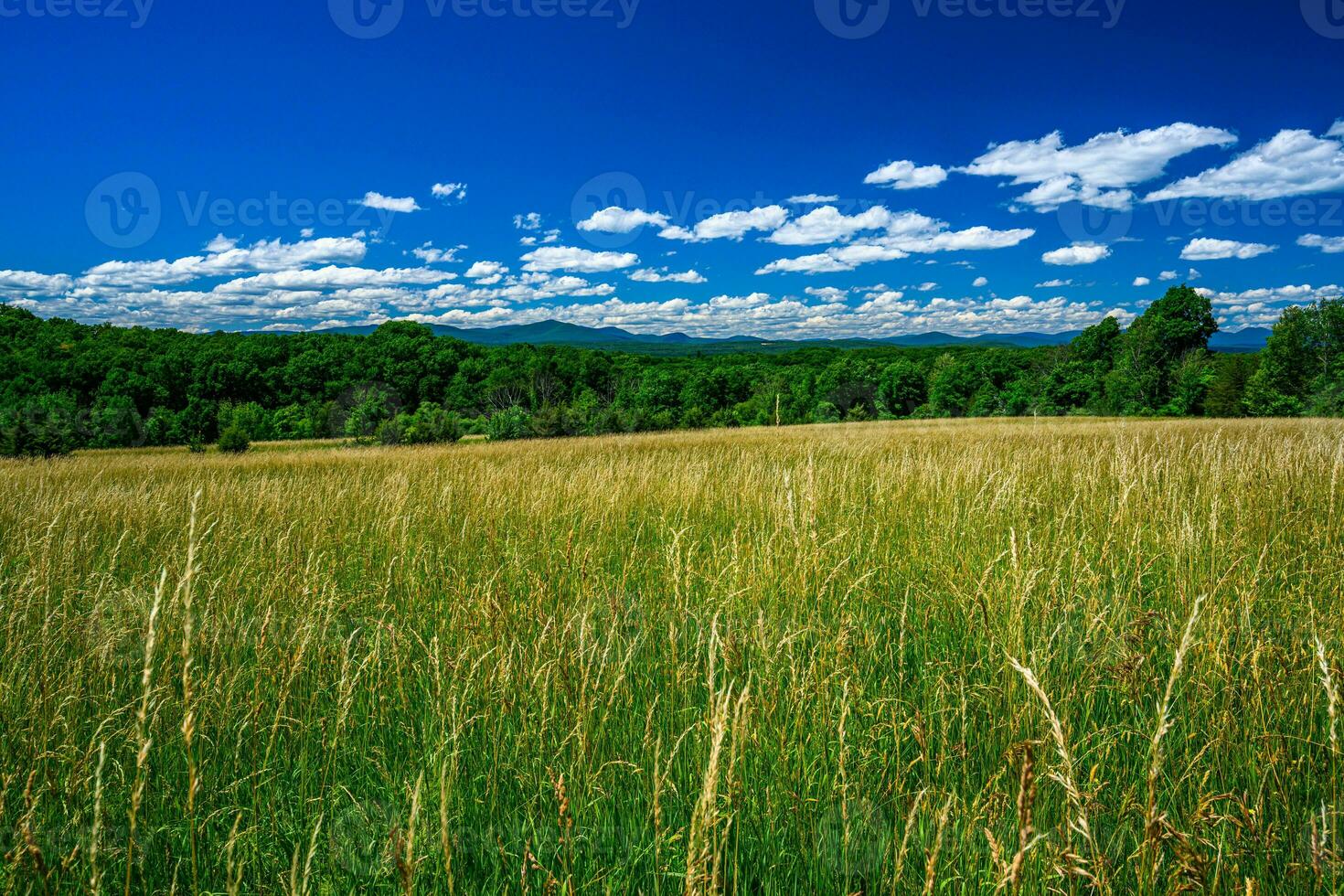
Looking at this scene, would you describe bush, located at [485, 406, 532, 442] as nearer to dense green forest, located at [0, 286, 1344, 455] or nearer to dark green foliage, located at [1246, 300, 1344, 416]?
dense green forest, located at [0, 286, 1344, 455]

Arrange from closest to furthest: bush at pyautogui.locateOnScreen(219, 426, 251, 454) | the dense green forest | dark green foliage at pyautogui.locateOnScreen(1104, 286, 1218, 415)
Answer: bush at pyautogui.locateOnScreen(219, 426, 251, 454), the dense green forest, dark green foliage at pyautogui.locateOnScreen(1104, 286, 1218, 415)

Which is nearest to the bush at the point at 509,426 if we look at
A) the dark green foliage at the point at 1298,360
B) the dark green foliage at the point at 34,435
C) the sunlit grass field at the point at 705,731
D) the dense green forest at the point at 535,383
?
the dense green forest at the point at 535,383

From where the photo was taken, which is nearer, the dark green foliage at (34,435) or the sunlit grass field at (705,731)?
the sunlit grass field at (705,731)

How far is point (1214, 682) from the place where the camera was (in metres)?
2.01

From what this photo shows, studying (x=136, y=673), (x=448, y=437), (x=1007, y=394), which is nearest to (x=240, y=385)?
(x=448, y=437)

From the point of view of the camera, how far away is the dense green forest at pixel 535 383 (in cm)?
3091

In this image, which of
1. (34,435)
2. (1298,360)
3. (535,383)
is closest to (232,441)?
(34,435)

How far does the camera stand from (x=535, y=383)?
216 feet

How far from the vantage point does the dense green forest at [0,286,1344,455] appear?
1217 inches

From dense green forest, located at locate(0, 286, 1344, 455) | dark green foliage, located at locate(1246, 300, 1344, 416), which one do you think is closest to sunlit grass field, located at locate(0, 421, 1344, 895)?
dense green forest, located at locate(0, 286, 1344, 455)

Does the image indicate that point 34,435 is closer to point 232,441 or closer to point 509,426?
point 232,441

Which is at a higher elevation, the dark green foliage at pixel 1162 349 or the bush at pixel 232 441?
the dark green foliage at pixel 1162 349

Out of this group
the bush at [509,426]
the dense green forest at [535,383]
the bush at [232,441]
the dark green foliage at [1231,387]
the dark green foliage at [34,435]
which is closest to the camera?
the dark green foliage at [34,435]

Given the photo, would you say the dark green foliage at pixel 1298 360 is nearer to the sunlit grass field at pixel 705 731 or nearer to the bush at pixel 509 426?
the bush at pixel 509 426
